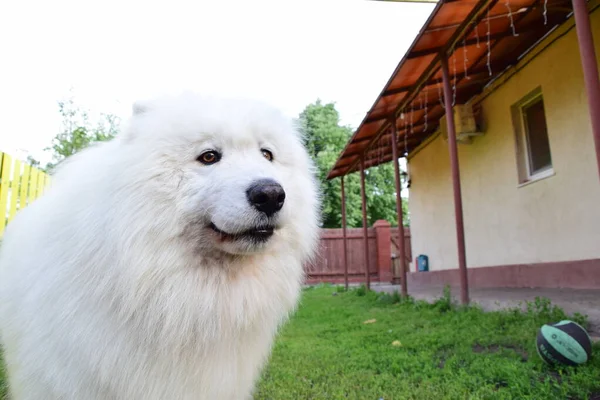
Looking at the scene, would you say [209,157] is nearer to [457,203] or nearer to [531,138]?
[457,203]

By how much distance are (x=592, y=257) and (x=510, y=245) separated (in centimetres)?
192

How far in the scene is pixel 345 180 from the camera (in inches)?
1013

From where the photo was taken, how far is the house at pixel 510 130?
5605 millimetres

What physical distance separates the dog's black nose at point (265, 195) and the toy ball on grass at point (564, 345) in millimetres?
2464

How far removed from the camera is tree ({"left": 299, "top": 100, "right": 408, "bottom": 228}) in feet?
82.4

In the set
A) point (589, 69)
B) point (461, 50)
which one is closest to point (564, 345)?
point (589, 69)

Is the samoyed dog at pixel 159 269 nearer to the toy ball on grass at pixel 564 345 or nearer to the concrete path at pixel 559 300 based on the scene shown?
the toy ball on grass at pixel 564 345

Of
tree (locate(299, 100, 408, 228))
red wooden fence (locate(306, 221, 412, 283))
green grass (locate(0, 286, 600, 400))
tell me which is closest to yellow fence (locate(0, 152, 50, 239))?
green grass (locate(0, 286, 600, 400))

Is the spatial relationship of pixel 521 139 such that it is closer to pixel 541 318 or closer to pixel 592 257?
pixel 592 257

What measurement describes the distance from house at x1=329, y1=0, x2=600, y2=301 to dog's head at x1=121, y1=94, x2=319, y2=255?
241cm

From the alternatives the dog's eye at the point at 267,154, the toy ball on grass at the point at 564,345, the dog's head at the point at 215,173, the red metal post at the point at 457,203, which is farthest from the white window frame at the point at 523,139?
the dog's head at the point at 215,173

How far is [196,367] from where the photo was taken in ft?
6.40

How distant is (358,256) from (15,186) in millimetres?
13955

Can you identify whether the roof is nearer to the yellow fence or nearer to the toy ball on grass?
the toy ball on grass
